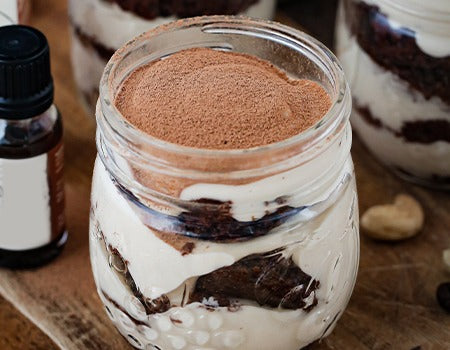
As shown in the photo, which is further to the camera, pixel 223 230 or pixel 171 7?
pixel 171 7

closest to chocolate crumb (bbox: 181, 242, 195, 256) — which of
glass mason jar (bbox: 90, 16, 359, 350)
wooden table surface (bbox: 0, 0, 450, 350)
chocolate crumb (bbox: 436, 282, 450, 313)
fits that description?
glass mason jar (bbox: 90, 16, 359, 350)

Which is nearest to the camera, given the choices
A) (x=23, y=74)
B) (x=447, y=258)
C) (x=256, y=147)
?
(x=256, y=147)

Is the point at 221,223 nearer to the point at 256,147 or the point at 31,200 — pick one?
the point at 256,147

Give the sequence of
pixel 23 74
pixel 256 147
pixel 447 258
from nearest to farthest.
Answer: pixel 256 147 < pixel 23 74 < pixel 447 258

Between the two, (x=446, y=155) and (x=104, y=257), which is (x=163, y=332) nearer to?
(x=104, y=257)

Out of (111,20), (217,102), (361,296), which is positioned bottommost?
(361,296)

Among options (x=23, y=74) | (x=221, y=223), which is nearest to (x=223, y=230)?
(x=221, y=223)

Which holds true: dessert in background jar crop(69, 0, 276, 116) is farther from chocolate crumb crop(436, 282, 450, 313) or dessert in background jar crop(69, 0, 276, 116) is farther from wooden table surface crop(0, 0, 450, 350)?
chocolate crumb crop(436, 282, 450, 313)

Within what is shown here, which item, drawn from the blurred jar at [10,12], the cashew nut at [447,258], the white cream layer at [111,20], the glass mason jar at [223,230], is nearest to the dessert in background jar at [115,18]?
the white cream layer at [111,20]
